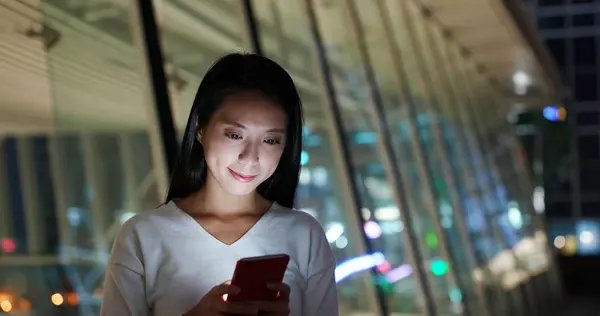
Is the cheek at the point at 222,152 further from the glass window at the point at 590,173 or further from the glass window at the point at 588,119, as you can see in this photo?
the glass window at the point at 588,119

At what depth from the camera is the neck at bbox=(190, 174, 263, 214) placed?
5.71ft

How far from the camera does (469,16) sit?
31.4ft

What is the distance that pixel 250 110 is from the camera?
168cm

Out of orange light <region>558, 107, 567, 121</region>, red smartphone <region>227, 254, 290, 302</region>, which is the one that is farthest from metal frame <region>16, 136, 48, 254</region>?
orange light <region>558, 107, 567, 121</region>

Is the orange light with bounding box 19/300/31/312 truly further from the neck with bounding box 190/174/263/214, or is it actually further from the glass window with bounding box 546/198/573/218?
the glass window with bounding box 546/198/573/218

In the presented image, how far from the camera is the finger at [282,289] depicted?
159cm

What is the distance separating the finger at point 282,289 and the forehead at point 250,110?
0.31 m

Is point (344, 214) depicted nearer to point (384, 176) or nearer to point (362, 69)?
point (384, 176)

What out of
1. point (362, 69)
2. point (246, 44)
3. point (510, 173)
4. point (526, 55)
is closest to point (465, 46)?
point (526, 55)

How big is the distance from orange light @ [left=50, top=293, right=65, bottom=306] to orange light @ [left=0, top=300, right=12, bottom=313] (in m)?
0.18

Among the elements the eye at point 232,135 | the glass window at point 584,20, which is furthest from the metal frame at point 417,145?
the glass window at point 584,20

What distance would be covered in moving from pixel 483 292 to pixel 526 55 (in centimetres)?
491

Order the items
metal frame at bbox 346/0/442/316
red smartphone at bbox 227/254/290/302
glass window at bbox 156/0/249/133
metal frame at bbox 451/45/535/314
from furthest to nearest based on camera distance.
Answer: metal frame at bbox 451/45/535/314 < metal frame at bbox 346/0/442/316 < glass window at bbox 156/0/249/133 < red smartphone at bbox 227/254/290/302

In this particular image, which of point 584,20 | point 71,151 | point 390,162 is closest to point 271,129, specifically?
point 71,151
